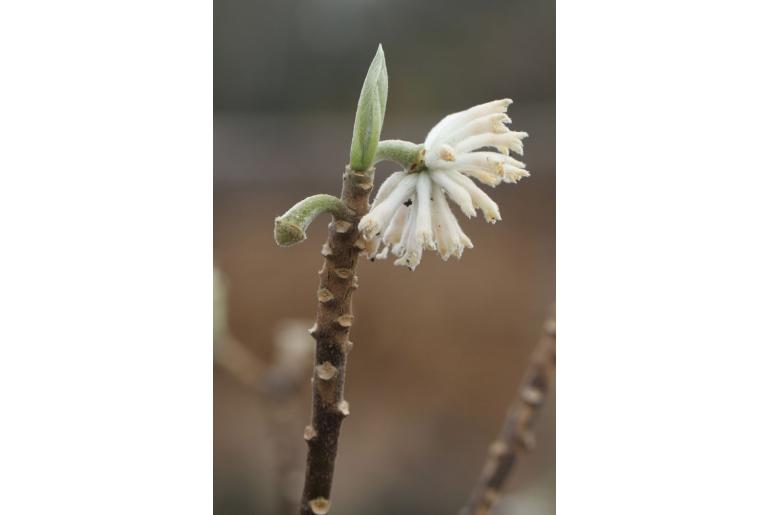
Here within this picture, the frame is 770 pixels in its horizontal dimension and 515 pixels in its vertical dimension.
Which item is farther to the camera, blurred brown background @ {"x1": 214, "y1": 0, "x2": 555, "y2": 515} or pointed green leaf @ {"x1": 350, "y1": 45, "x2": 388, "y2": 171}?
blurred brown background @ {"x1": 214, "y1": 0, "x2": 555, "y2": 515}

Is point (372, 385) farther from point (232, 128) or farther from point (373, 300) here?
point (232, 128)

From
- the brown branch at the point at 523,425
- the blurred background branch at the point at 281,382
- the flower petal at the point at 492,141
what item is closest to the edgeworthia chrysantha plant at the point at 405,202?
the flower petal at the point at 492,141

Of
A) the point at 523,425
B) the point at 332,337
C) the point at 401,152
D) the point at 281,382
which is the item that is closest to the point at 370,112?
the point at 401,152

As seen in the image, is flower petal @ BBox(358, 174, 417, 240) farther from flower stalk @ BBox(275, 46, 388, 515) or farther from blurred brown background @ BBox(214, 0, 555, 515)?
blurred brown background @ BBox(214, 0, 555, 515)

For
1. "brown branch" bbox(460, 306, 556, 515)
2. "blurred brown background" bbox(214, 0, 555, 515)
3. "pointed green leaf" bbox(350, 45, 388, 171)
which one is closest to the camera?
"pointed green leaf" bbox(350, 45, 388, 171)

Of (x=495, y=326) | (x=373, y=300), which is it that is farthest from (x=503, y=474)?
(x=373, y=300)

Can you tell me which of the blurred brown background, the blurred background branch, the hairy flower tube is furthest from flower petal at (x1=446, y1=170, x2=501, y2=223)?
the blurred brown background
